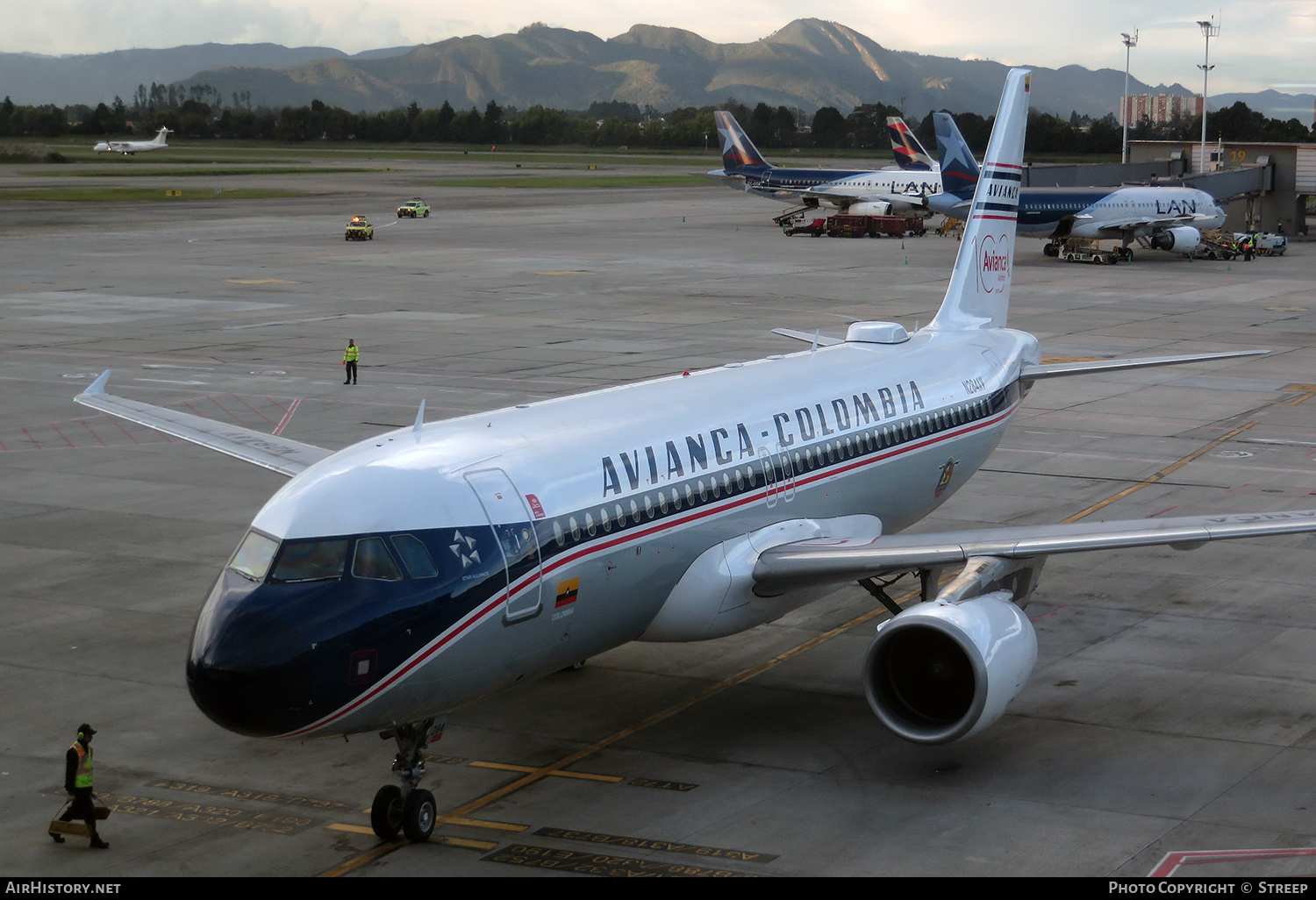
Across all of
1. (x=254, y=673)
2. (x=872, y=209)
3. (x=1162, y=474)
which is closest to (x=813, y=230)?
(x=872, y=209)

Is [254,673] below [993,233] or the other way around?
below

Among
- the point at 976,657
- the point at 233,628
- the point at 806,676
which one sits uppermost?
the point at 233,628

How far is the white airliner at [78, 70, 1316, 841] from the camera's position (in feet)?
47.0

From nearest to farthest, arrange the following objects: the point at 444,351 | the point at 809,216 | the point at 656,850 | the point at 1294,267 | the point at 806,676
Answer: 1. the point at 656,850
2. the point at 806,676
3. the point at 444,351
4. the point at 1294,267
5. the point at 809,216

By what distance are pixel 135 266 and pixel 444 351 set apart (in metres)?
37.7

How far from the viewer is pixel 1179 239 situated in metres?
92.0

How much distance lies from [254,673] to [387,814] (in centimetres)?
266

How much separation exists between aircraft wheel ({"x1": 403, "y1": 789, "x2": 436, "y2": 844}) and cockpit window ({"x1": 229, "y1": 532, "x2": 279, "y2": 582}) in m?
3.02

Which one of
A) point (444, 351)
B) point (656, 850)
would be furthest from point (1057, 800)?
point (444, 351)

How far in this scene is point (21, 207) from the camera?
124m

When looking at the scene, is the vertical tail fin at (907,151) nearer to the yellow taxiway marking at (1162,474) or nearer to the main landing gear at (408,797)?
the yellow taxiway marking at (1162,474)

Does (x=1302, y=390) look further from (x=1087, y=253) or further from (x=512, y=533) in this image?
(x=1087, y=253)
